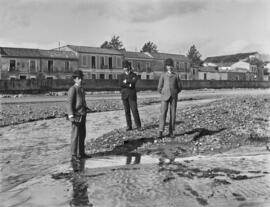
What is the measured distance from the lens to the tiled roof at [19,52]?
7075cm

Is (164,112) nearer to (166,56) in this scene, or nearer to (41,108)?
(41,108)

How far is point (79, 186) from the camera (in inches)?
251

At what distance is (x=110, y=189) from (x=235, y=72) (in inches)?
4294

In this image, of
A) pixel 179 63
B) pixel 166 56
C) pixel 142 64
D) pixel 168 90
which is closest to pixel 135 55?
pixel 142 64

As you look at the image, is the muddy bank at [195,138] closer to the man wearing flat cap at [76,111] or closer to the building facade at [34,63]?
the man wearing flat cap at [76,111]

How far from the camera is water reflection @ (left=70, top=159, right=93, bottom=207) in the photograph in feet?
18.2

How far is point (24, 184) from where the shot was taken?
6836mm

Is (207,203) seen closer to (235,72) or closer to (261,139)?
(261,139)

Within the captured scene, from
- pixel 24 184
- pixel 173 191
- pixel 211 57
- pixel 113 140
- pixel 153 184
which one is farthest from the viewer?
pixel 211 57

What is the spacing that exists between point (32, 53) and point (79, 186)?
229 ft

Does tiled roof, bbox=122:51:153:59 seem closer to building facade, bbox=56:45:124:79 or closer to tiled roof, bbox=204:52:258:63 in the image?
building facade, bbox=56:45:124:79

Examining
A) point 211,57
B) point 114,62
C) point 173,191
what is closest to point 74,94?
point 173,191

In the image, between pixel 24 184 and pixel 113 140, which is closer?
pixel 24 184

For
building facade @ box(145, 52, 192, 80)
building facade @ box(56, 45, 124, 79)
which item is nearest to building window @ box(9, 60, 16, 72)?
building facade @ box(56, 45, 124, 79)
